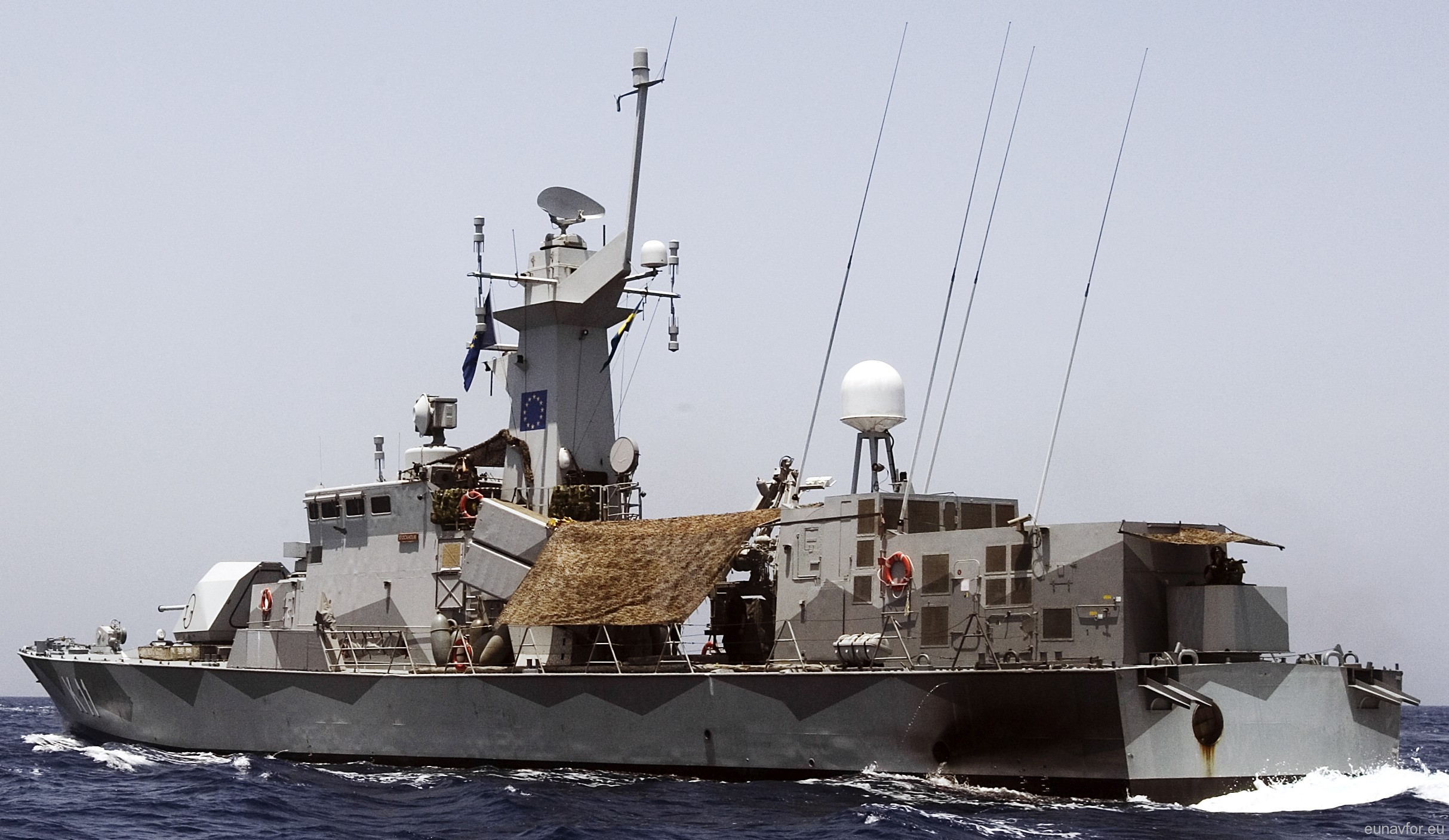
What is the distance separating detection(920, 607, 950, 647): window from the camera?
1920 centimetres

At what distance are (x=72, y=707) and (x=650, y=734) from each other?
1389 centimetres

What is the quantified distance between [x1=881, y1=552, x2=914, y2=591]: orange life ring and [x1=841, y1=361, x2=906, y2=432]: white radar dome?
2.39 metres

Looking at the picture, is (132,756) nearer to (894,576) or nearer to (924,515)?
(894,576)

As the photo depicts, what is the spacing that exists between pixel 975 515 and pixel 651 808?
586 centimetres

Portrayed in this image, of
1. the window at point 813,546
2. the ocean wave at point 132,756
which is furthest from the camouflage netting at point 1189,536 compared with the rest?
the ocean wave at point 132,756

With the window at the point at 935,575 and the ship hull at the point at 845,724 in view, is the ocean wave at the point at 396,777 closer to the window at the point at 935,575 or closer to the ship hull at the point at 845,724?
the ship hull at the point at 845,724

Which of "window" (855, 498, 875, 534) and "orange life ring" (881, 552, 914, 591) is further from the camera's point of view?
"window" (855, 498, 875, 534)

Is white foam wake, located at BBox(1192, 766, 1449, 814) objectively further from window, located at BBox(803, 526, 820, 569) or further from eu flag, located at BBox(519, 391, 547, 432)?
eu flag, located at BBox(519, 391, 547, 432)

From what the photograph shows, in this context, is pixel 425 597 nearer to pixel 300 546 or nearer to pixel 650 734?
pixel 300 546

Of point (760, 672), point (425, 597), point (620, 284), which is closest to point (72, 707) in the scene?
point (425, 597)

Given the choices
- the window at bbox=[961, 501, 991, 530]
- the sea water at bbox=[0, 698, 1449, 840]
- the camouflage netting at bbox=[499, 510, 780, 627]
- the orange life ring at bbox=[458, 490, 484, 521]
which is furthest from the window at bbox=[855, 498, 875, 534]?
the orange life ring at bbox=[458, 490, 484, 521]

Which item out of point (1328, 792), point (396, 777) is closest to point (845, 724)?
point (1328, 792)

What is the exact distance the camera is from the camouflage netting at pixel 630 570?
20.7 metres

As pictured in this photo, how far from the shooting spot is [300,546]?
27.4 m
